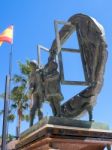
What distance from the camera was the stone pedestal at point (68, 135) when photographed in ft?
30.5

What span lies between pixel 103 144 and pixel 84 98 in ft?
4.60

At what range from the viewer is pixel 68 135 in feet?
31.0

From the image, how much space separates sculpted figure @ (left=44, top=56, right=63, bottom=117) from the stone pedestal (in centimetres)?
79

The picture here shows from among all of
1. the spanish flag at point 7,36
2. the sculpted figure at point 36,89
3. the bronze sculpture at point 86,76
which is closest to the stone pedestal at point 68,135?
the bronze sculpture at point 86,76

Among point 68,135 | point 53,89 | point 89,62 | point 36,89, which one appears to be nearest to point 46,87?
point 53,89

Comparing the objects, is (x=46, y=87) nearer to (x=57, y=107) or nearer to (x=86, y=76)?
(x=57, y=107)

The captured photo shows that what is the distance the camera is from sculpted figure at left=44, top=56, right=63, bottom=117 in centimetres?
1038

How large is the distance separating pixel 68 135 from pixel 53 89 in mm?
1565

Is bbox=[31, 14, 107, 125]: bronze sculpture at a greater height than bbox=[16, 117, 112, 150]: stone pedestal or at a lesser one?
greater

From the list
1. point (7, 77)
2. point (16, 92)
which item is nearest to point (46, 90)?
point (7, 77)

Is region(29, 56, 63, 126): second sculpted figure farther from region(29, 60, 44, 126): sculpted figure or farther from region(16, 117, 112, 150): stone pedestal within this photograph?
region(16, 117, 112, 150): stone pedestal

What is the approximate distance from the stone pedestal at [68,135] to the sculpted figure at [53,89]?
2.58 ft

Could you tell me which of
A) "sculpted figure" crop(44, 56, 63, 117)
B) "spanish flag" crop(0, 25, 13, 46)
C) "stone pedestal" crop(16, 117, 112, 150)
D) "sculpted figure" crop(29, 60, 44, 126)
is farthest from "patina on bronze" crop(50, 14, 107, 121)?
"spanish flag" crop(0, 25, 13, 46)

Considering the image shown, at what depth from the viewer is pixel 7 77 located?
11.1 m
